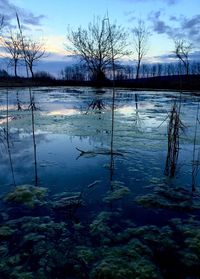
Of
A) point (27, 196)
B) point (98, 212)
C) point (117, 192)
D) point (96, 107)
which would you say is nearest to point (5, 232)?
point (27, 196)

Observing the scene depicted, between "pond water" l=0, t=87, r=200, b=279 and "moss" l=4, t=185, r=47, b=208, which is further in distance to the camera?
"moss" l=4, t=185, r=47, b=208

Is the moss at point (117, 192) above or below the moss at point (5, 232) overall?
above

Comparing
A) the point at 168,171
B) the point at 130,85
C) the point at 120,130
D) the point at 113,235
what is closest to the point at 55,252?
the point at 113,235

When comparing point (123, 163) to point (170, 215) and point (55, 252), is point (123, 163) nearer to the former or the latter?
point (170, 215)

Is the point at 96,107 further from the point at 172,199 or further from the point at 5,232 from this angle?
the point at 5,232

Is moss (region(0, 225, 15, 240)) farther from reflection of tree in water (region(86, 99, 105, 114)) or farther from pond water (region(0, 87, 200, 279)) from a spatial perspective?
reflection of tree in water (region(86, 99, 105, 114))

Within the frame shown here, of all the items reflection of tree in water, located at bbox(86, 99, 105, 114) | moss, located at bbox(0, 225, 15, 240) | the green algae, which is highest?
reflection of tree in water, located at bbox(86, 99, 105, 114)

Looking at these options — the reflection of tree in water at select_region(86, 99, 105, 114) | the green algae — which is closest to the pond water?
the green algae

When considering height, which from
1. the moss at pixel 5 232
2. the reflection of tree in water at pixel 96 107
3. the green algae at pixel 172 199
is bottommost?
the moss at pixel 5 232

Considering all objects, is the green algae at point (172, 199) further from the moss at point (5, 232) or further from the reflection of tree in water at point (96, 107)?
the reflection of tree in water at point (96, 107)

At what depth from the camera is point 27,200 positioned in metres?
3.53

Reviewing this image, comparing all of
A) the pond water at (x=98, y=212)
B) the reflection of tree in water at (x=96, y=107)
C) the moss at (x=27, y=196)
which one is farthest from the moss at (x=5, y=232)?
the reflection of tree in water at (x=96, y=107)

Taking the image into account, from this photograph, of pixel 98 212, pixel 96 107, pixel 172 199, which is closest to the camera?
pixel 98 212

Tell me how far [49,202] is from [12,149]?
2423 millimetres
